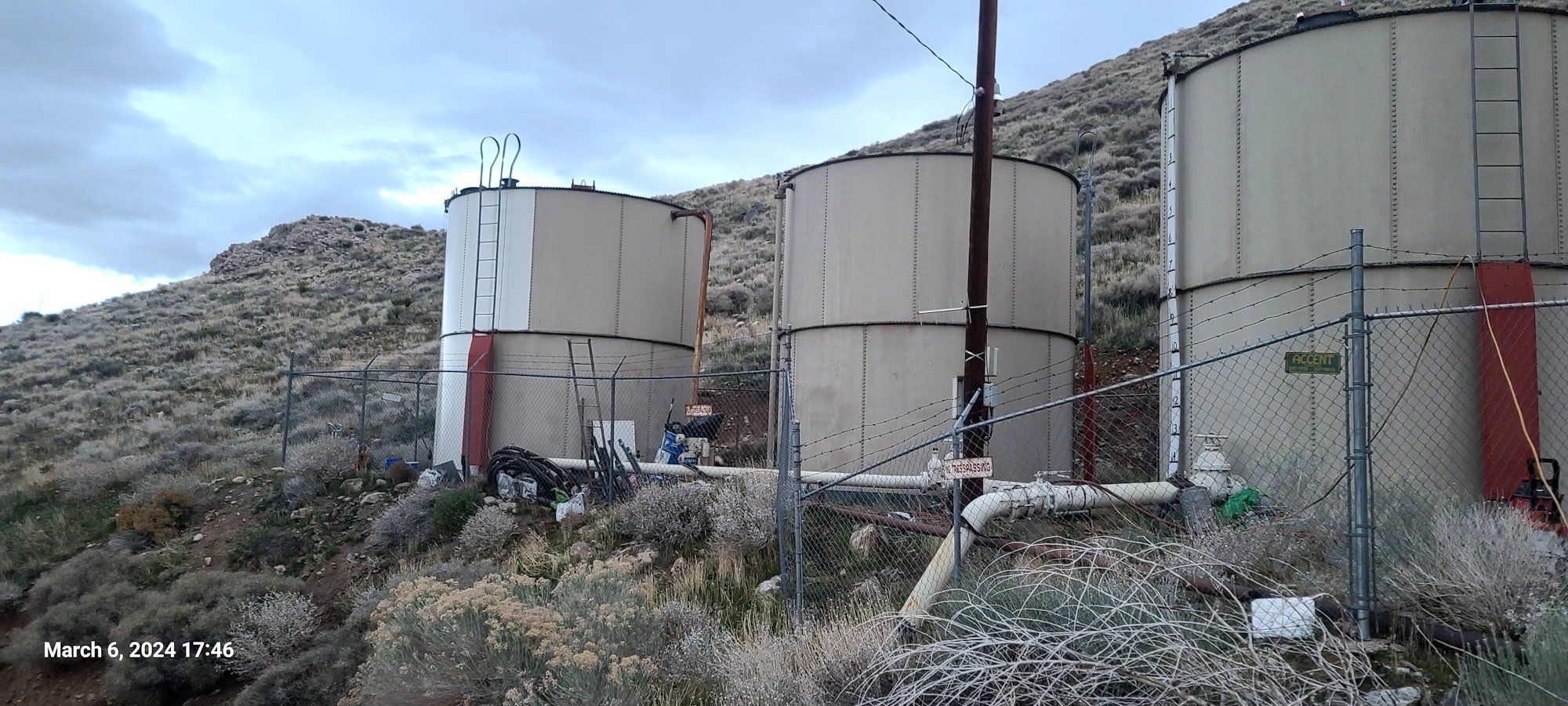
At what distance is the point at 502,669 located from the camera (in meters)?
8.27

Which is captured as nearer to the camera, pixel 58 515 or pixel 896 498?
pixel 896 498

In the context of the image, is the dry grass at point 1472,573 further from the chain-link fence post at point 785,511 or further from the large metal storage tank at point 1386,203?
the chain-link fence post at point 785,511

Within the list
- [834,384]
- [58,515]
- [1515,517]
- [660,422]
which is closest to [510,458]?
[660,422]

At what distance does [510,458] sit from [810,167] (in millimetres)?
6380

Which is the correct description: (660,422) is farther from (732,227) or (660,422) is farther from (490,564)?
(732,227)

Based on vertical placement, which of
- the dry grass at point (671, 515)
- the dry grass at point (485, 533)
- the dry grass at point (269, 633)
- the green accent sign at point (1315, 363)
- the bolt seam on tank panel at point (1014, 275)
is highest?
the bolt seam on tank panel at point (1014, 275)

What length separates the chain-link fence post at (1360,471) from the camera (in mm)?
6039

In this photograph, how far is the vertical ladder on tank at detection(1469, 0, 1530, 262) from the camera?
9852 millimetres

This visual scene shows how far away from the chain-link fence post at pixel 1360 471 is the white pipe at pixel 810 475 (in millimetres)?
3666

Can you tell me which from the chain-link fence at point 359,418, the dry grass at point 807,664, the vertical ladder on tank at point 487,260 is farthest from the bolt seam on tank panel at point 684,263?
→ the dry grass at point 807,664

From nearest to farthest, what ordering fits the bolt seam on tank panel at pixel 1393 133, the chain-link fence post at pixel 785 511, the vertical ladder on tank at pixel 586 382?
the chain-link fence post at pixel 785 511 < the bolt seam on tank panel at pixel 1393 133 < the vertical ladder on tank at pixel 586 382

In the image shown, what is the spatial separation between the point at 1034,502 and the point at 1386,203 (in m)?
4.44

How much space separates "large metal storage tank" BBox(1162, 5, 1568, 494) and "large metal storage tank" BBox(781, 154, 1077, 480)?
3.98m

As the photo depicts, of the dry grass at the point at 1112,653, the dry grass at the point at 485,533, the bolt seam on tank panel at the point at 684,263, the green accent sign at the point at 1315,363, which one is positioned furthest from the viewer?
the bolt seam on tank panel at the point at 684,263
